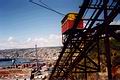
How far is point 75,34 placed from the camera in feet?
45.5

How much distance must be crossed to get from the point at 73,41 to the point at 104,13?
541 cm

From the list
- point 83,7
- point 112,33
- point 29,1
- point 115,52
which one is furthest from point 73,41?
point 115,52

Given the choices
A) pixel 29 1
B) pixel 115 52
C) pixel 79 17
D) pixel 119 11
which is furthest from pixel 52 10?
pixel 115 52

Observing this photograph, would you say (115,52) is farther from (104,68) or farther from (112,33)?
(112,33)

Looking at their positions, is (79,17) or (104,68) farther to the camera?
(104,68)

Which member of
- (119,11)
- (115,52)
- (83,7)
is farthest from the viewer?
(115,52)

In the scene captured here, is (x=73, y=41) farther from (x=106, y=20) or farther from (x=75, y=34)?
(x=106, y=20)

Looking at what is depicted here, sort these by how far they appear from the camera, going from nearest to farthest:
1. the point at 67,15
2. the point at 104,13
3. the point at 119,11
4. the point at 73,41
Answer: the point at 119,11
the point at 104,13
the point at 73,41
the point at 67,15

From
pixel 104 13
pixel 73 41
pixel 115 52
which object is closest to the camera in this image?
pixel 104 13

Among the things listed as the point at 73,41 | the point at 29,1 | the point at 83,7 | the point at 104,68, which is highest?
the point at 29,1

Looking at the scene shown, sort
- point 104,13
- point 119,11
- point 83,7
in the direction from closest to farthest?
point 119,11
point 83,7
point 104,13

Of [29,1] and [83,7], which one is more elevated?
[29,1]

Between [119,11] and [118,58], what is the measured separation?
21073 mm

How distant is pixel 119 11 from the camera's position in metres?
8.48
